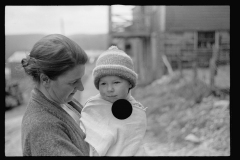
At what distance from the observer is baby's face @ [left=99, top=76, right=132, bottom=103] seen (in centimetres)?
108

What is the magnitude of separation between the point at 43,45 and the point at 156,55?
9282 millimetres

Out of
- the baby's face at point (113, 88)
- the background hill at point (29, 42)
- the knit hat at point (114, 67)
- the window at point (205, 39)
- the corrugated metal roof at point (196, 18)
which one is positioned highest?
the corrugated metal roof at point (196, 18)

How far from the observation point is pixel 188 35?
10031mm

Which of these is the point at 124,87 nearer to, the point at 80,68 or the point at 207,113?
the point at 80,68

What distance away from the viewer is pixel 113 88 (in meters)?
1.07

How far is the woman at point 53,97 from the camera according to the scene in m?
0.98

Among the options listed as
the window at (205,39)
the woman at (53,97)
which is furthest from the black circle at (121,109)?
the window at (205,39)

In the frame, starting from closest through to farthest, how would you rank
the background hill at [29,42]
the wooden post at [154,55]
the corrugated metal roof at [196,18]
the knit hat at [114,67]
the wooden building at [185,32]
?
1. the knit hat at [114,67]
2. the background hill at [29,42]
3. the wooden post at [154,55]
4. the wooden building at [185,32]
5. the corrugated metal roof at [196,18]

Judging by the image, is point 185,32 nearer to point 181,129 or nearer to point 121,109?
point 181,129

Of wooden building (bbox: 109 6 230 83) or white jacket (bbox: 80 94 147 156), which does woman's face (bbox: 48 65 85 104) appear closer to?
white jacket (bbox: 80 94 147 156)

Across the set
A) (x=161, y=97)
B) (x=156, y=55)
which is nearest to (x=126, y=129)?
(x=161, y=97)

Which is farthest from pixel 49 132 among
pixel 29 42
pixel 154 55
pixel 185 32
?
pixel 154 55

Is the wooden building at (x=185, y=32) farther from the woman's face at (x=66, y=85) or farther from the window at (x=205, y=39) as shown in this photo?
the woman's face at (x=66, y=85)

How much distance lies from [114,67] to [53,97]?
1.02 ft
